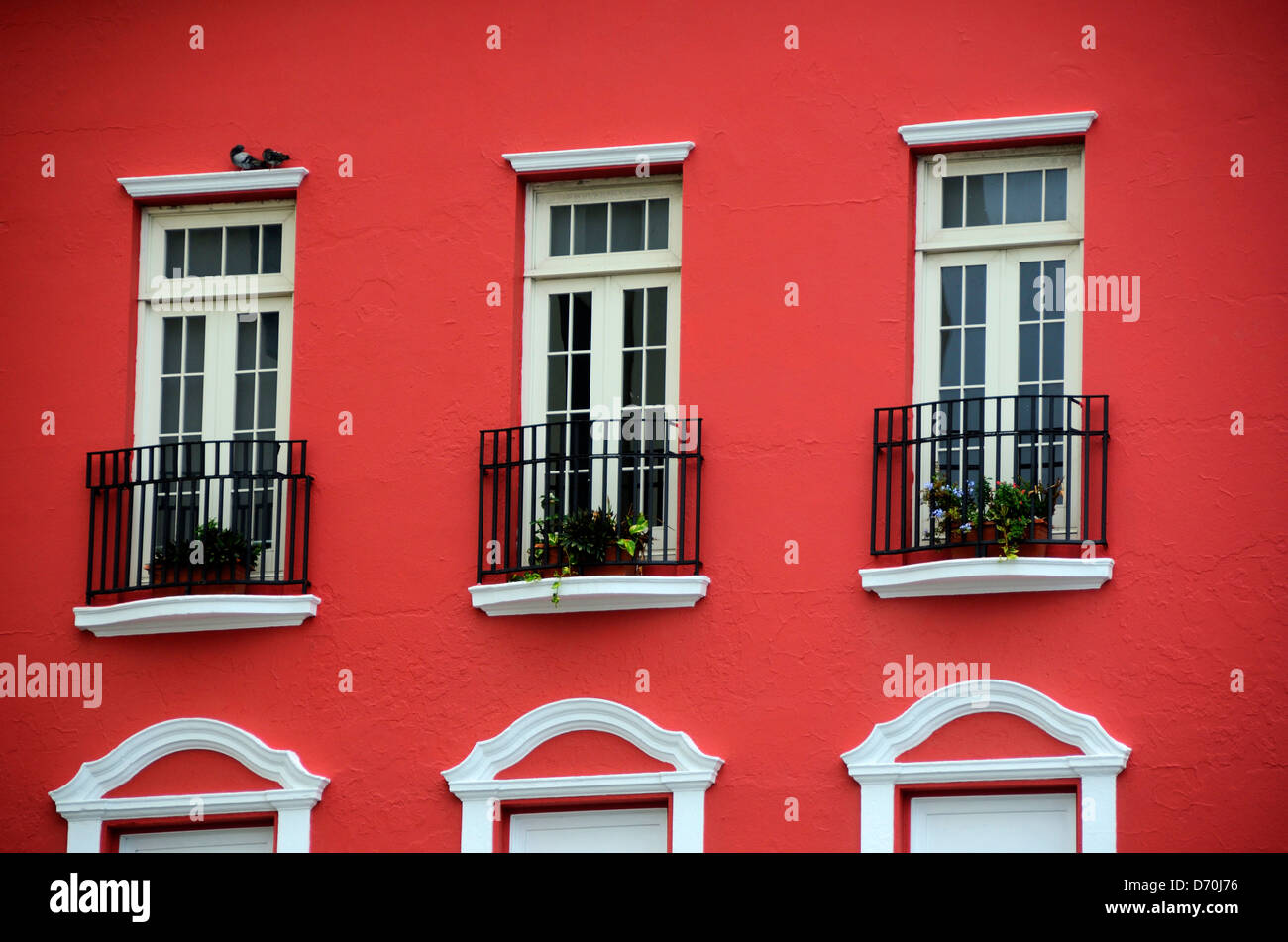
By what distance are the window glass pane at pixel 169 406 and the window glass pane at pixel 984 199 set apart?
220 inches

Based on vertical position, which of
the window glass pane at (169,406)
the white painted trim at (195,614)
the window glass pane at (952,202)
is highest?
the window glass pane at (952,202)

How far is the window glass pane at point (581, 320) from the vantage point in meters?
17.4

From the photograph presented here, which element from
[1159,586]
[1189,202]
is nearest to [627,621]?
[1159,586]

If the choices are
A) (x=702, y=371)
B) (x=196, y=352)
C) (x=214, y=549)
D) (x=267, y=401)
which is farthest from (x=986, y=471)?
(x=196, y=352)

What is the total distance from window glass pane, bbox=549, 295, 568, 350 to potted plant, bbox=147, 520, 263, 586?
2419 mm

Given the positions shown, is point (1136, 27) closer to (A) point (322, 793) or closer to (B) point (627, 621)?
(B) point (627, 621)

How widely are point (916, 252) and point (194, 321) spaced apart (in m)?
5.08

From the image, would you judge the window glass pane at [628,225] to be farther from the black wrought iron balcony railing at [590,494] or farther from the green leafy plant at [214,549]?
the green leafy plant at [214,549]

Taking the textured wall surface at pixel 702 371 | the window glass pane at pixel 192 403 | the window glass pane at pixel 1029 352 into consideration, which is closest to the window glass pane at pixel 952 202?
the textured wall surface at pixel 702 371

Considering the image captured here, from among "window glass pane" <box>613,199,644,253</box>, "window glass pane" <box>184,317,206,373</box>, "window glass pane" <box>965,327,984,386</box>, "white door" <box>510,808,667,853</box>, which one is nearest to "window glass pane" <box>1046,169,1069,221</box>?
"window glass pane" <box>965,327,984,386</box>

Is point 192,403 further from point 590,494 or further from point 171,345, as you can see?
point 590,494

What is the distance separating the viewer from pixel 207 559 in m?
17.3

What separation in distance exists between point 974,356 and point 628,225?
253 centimetres

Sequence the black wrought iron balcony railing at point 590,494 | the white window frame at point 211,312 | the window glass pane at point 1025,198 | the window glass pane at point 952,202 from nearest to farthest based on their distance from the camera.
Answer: the black wrought iron balcony railing at point 590,494 < the window glass pane at point 1025,198 < the window glass pane at point 952,202 < the white window frame at point 211,312
